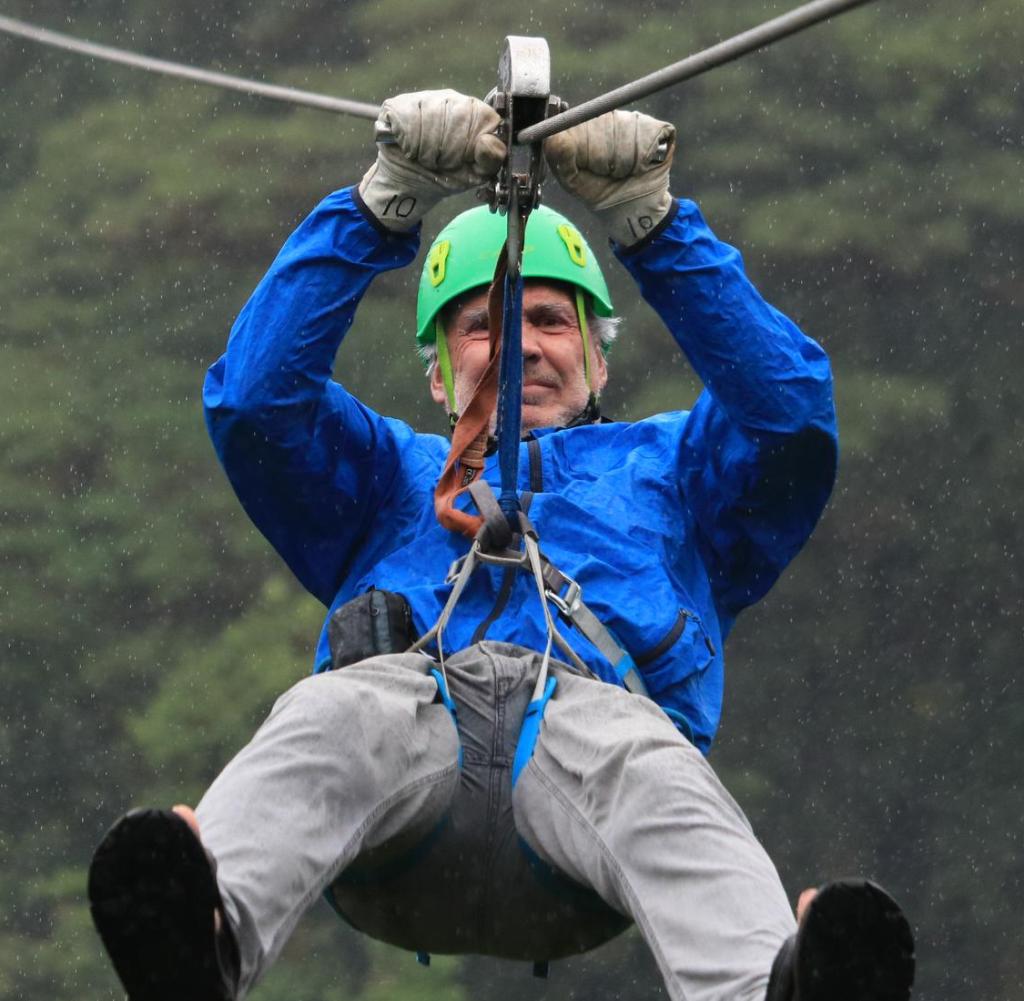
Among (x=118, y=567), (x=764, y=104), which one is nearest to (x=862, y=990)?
(x=118, y=567)

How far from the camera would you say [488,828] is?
2.56 meters

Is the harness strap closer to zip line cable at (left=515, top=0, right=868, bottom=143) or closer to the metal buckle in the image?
the metal buckle

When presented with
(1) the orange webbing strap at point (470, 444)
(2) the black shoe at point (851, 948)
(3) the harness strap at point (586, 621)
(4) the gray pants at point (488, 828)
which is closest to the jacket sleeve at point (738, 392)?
(1) the orange webbing strap at point (470, 444)

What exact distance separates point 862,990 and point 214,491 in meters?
6.85

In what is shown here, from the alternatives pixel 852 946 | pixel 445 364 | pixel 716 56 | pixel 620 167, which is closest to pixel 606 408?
pixel 445 364

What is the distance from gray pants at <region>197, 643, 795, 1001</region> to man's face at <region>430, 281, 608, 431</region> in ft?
2.04

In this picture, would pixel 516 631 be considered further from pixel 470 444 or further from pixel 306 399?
pixel 306 399

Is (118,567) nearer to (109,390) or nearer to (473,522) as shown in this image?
(109,390)

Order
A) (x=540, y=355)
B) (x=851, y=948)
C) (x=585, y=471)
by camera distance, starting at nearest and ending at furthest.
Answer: (x=851, y=948)
(x=585, y=471)
(x=540, y=355)

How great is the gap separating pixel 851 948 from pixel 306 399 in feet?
3.89

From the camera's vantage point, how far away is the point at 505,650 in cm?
268

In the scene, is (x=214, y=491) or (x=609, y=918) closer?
(x=609, y=918)

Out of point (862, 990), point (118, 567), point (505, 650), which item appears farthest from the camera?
point (118, 567)

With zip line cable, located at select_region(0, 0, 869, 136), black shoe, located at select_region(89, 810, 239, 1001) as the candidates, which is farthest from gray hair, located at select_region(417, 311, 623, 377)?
black shoe, located at select_region(89, 810, 239, 1001)
